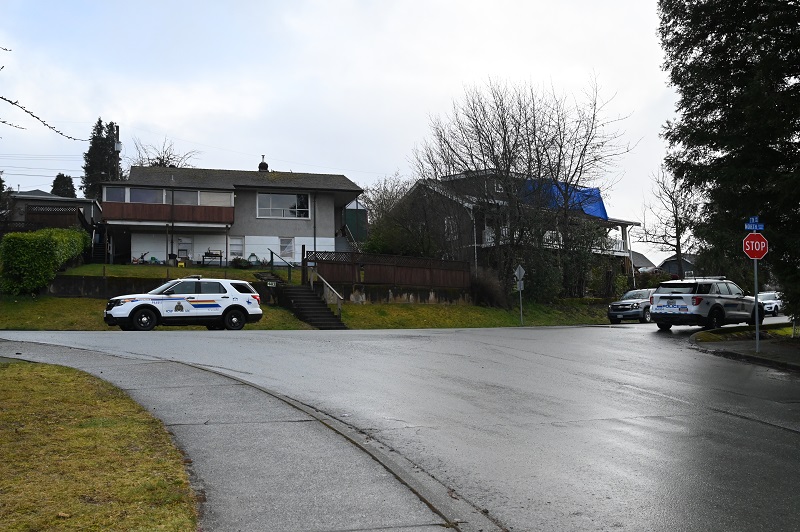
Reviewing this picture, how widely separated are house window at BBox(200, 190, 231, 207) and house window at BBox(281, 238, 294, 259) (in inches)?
168

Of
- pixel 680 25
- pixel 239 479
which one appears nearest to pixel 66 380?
pixel 239 479

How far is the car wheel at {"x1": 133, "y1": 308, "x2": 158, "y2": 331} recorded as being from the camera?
24281mm

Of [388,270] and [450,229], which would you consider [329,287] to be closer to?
[388,270]

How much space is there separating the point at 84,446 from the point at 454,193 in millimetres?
37907

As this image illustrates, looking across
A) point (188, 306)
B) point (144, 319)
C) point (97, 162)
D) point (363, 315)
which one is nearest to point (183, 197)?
point (363, 315)

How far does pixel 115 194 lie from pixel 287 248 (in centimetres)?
1056

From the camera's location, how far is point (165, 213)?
47562mm

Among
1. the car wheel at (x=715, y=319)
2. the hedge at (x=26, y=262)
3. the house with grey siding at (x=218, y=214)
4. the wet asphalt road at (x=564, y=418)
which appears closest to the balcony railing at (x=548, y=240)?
the house with grey siding at (x=218, y=214)

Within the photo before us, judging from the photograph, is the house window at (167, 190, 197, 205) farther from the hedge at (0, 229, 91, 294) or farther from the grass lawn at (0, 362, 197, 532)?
the grass lawn at (0, 362, 197, 532)

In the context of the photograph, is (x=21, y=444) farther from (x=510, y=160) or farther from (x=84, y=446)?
(x=510, y=160)

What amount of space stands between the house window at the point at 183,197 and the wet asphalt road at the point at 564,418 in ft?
98.6

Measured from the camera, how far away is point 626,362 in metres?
16.0

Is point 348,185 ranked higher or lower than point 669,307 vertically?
higher

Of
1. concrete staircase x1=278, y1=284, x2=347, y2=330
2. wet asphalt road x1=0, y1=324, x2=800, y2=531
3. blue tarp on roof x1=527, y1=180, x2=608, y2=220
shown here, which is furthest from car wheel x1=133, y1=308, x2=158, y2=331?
blue tarp on roof x1=527, y1=180, x2=608, y2=220
